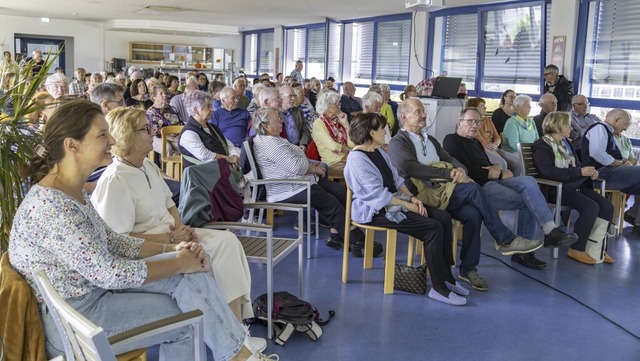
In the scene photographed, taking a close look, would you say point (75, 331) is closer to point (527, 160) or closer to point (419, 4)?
point (527, 160)

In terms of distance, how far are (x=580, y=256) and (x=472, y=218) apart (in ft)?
4.04

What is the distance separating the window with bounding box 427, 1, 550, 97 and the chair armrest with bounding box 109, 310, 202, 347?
360 inches

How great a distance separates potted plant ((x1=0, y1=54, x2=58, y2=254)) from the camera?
2232 millimetres

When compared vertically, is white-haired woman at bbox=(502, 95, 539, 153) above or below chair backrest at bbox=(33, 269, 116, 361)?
above

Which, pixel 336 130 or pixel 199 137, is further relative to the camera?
pixel 336 130

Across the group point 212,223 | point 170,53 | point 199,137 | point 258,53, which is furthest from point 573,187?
point 170,53

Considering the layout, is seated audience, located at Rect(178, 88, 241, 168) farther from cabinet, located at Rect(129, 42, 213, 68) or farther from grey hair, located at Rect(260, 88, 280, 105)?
cabinet, located at Rect(129, 42, 213, 68)

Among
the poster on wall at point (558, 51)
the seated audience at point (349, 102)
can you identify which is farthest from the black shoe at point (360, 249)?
the poster on wall at point (558, 51)

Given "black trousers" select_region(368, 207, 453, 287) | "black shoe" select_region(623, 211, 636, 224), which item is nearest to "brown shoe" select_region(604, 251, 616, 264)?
"black shoe" select_region(623, 211, 636, 224)

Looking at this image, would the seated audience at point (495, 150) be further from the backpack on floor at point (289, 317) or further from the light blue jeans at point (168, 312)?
the light blue jeans at point (168, 312)

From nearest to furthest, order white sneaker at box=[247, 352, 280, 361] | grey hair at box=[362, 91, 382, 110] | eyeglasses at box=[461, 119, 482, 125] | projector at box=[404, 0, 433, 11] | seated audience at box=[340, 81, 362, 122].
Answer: white sneaker at box=[247, 352, 280, 361] → eyeglasses at box=[461, 119, 482, 125] → grey hair at box=[362, 91, 382, 110] → projector at box=[404, 0, 433, 11] → seated audience at box=[340, 81, 362, 122]

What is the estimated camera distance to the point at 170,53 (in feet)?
72.3

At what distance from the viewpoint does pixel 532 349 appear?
310cm

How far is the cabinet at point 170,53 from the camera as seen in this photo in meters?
21.5
